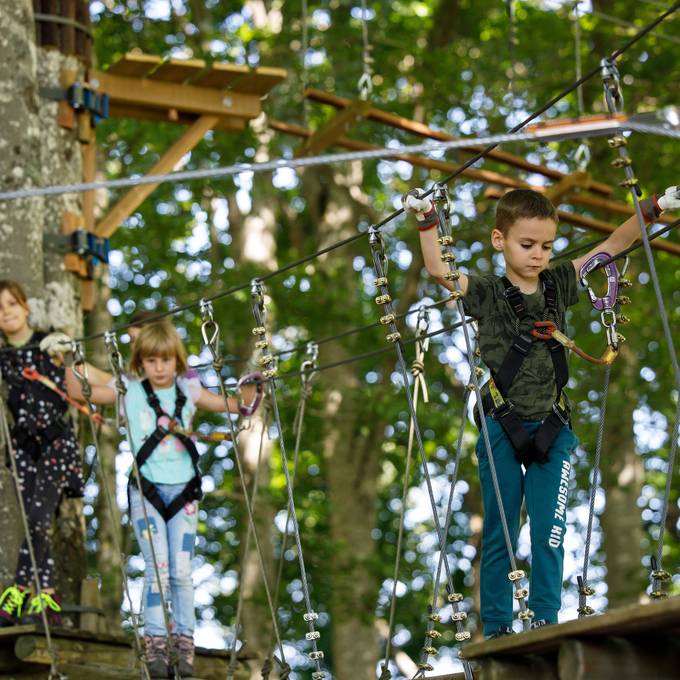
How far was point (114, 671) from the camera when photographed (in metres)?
5.11

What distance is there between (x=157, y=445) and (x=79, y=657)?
86 cm

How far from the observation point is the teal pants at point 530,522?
157 inches

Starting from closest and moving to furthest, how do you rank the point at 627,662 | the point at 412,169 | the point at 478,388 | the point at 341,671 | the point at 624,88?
the point at 627,662 → the point at 478,388 → the point at 341,671 → the point at 624,88 → the point at 412,169

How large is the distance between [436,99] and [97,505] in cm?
483

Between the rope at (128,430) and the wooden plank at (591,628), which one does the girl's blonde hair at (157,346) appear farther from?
the wooden plank at (591,628)

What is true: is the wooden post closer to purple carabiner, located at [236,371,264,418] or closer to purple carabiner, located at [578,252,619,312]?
purple carabiner, located at [578,252,619,312]

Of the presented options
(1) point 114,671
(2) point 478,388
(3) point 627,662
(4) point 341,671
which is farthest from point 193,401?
(4) point 341,671

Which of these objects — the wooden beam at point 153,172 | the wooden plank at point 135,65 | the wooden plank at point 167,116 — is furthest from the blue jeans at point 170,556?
the wooden plank at point 167,116

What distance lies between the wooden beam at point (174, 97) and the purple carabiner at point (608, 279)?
11.1 feet

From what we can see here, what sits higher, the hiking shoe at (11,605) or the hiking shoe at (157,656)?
the hiking shoe at (11,605)

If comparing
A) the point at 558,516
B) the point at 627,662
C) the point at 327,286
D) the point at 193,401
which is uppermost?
the point at 327,286

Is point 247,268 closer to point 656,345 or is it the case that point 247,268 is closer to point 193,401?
point 656,345

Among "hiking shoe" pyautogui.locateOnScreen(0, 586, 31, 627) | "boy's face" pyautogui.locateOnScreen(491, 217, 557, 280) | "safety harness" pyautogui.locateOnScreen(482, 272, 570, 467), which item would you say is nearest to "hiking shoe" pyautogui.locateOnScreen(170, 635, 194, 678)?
"hiking shoe" pyautogui.locateOnScreen(0, 586, 31, 627)

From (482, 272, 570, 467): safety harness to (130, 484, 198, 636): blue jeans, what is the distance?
1.36 m
